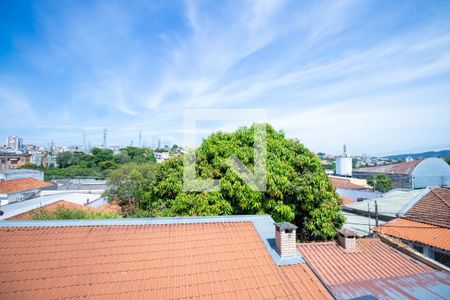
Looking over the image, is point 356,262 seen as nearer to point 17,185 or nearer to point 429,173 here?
point 17,185

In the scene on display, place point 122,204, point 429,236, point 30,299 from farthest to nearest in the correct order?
1. point 122,204
2. point 429,236
3. point 30,299

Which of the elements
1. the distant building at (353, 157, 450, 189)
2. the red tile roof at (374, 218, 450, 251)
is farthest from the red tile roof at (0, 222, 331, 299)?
the distant building at (353, 157, 450, 189)

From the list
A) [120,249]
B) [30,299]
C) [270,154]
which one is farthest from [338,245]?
[30,299]

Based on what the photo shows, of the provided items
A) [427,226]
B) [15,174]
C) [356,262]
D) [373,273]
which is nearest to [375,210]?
[427,226]

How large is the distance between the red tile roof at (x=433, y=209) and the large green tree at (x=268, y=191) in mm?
6727

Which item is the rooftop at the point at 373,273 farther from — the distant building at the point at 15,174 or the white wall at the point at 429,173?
the white wall at the point at 429,173

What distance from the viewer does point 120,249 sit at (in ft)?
22.7

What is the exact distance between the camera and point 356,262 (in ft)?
28.1

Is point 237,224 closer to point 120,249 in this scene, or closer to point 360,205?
point 120,249

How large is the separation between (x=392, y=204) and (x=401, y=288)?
14.8 m

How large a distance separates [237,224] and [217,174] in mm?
3671

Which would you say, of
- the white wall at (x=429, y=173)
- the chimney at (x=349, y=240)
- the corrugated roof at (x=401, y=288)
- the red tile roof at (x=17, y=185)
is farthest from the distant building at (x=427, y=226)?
the white wall at (x=429, y=173)

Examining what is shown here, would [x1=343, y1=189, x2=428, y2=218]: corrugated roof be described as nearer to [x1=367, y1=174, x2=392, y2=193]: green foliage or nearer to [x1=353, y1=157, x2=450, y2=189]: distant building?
[x1=367, y1=174, x2=392, y2=193]: green foliage

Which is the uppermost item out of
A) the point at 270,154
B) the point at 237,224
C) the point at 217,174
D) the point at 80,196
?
the point at 270,154
